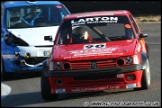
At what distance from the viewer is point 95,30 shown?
1052cm

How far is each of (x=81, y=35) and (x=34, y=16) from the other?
155 inches

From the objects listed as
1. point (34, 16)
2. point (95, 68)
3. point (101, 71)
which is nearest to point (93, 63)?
point (95, 68)

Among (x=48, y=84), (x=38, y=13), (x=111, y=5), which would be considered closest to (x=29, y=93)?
(x=48, y=84)

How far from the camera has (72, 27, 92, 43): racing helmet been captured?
10.2 m

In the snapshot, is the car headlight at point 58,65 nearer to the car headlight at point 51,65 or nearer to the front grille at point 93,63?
the car headlight at point 51,65

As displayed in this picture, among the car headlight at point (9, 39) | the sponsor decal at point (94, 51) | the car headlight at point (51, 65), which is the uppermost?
the car headlight at point (9, 39)

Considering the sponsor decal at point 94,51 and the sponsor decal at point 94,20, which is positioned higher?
the sponsor decal at point 94,20

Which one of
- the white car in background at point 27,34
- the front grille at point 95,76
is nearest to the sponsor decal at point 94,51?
the front grille at point 95,76

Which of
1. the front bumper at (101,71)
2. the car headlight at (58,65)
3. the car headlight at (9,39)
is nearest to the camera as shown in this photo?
the front bumper at (101,71)

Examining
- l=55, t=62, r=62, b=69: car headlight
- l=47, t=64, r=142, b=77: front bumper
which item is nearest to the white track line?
l=55, t=62, r=62, b=69: car headlight

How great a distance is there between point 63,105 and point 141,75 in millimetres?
1431

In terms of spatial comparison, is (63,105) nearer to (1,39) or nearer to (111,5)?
(1,39)

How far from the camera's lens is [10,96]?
1030cm

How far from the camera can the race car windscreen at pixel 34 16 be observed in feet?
44.7
